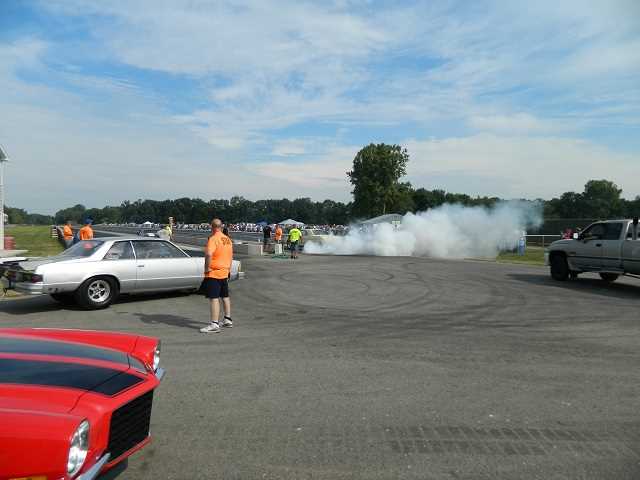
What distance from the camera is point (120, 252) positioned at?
9.79 meters

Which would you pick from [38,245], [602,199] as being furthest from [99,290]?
[602,199]

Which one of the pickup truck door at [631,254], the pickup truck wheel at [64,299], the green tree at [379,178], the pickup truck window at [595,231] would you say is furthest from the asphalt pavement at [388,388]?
the green tree at [379,178]

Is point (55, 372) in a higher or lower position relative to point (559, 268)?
higher

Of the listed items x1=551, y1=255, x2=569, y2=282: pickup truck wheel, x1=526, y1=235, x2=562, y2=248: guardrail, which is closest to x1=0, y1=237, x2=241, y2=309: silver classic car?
x1=551, y1=255, x2=569, y2=282: pickup truck wheel

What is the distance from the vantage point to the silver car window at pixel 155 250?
397 inches

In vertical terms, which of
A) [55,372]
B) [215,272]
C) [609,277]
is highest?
[215,272]

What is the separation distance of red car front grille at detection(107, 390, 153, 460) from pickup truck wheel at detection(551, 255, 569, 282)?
1415 cm

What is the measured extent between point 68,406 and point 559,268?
48.5 feet

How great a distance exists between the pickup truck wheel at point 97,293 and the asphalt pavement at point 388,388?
0.31 meters

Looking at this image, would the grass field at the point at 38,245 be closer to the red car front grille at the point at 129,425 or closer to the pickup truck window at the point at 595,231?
the pickup truck window at the point at 595,231

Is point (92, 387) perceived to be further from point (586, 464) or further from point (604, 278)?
point (604, 278)

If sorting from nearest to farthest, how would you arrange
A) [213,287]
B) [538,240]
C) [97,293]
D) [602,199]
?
[213,287] → [97,293] → [538,240] → [602,199]

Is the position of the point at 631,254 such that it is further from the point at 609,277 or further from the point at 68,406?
the point at 68,406

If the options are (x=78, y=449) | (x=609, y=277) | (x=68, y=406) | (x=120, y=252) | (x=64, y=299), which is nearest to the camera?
(x=78, y=449)
